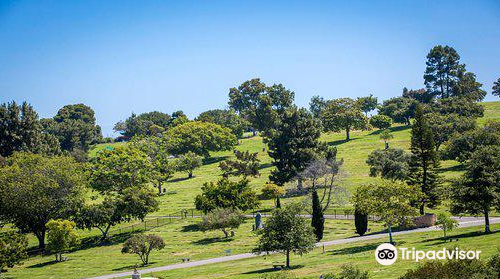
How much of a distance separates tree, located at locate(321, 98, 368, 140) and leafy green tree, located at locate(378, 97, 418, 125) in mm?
11292

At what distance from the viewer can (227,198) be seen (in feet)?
223

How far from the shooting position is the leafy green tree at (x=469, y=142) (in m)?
78.9

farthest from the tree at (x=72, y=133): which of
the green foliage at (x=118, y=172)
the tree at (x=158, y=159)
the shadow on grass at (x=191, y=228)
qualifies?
the shadow on grass at (x=191, y=228)

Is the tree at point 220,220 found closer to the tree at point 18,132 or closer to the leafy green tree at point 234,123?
the tree at point 18,132

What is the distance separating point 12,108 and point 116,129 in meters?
83.0

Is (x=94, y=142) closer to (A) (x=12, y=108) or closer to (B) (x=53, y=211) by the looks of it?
(A) (x=12, y=108)

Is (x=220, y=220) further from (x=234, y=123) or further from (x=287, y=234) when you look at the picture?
(x=234, y=123)

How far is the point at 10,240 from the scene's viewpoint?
5075 centimetres

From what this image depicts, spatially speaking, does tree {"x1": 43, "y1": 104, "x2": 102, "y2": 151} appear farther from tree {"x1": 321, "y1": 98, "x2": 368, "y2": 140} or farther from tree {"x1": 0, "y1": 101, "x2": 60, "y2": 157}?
tree {"x1": 321, "y1": 98, "x2": 368, "y2": 140}

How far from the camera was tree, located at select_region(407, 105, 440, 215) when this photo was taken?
58469mm

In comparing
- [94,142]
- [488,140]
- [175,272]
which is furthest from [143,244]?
[94,142]

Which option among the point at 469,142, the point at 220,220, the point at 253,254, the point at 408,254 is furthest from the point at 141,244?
the point at 469,142

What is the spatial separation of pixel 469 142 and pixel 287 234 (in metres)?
51.3

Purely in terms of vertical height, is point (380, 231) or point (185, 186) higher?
point (185, 186)
